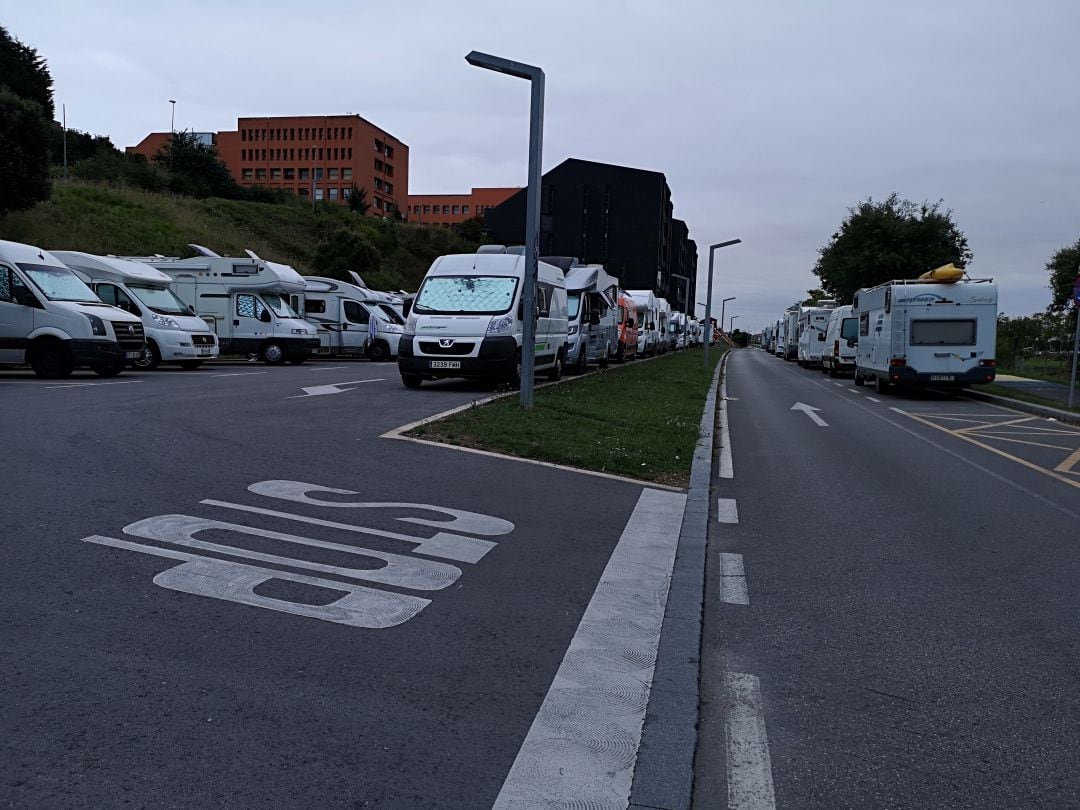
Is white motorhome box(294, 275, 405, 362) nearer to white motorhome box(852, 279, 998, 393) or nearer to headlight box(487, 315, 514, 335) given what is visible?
headlight box(487, 315, 514, 335)

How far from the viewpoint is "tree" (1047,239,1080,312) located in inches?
1799

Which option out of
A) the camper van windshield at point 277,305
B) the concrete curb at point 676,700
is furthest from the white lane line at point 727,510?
the camper van windshield at point 277,305

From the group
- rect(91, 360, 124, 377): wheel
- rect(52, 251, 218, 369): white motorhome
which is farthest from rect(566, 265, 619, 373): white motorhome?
rect(91, 360, 124, 377): wheel

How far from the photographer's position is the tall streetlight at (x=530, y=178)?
13.2 metres

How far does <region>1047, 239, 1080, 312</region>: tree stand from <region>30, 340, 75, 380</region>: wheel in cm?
4261

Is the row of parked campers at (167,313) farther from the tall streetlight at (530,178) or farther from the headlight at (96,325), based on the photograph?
the tall streetlight at (530,178)

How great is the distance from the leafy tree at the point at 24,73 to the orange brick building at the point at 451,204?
75.4 meters

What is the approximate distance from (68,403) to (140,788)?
11100mm

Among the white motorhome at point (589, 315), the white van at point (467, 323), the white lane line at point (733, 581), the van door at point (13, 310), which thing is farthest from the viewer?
the white motorhome at point (589, 315)

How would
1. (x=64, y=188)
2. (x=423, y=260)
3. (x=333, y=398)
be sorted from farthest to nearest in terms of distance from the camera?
(x=423, y=260) → (x=64, y=188) → (x=333, y=398)

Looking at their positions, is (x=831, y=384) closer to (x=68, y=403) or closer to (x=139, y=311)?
(x=139, y=311)

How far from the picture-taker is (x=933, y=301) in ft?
75.6

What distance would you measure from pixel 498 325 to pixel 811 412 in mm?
6455

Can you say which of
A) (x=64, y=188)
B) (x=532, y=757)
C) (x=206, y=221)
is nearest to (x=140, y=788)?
(x=532, y=757)
